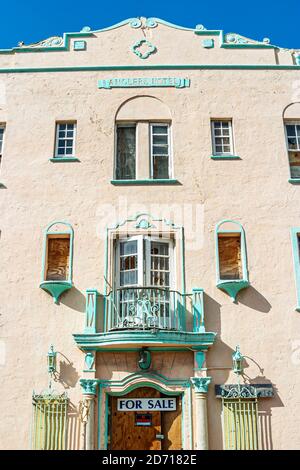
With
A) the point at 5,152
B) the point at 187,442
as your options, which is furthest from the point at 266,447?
the point at 5,152

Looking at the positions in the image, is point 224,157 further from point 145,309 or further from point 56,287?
point 56,287

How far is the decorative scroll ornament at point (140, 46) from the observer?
57.3 ft

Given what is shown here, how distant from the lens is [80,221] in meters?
15.6

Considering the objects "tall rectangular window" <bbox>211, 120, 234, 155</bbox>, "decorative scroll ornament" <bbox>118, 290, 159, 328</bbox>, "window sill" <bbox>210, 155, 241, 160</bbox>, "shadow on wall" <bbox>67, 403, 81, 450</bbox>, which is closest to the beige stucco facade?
"shadow on wall" <bbox>67, 403, 81, 450</bbox>

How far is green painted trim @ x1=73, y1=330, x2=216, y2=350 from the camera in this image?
44.5ft

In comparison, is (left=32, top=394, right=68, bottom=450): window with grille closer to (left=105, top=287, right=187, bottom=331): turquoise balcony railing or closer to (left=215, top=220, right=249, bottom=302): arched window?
(left=105, top=287, right=187, bottom=331): turquoise balcony railing

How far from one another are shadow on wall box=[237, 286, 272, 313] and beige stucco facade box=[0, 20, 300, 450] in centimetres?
3

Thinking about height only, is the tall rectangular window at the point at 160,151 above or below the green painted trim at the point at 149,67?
below

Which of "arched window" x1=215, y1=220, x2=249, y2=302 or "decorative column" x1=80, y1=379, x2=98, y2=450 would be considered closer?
"decorative column" x1=80, y1=379, x2=98, y2=450

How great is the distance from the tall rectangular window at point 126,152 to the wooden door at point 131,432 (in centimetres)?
633

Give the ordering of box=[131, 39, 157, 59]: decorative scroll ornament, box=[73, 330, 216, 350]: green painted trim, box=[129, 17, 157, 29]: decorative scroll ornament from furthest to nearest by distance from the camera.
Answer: box=[129, 17, 157, 29]: decorative scroll ornament
box=[131, 39, 157, 59]: decorative scroll ornament
box=[73, 330, 216, 350]: green painted trim

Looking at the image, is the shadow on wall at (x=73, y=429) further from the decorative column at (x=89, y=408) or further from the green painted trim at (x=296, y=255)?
the green painted trim at (x=296, y=255)

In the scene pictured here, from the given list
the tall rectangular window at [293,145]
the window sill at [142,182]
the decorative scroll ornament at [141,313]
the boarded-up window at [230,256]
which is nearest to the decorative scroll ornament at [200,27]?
the tall rectangular window at [293,145]

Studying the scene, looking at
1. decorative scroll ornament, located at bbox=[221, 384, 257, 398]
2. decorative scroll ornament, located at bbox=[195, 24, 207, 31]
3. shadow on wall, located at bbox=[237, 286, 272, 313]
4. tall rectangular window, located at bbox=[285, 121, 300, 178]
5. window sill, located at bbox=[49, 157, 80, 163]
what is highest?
decorative scroll ornament, located at bbox=[195, 24, 207, 31]
